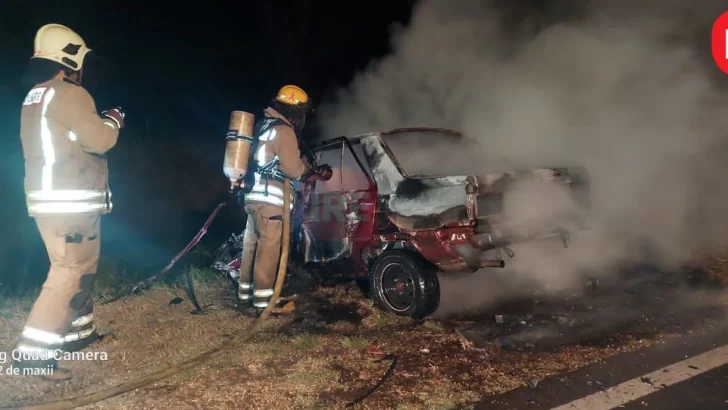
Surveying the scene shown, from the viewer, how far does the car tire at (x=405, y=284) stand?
4.24 metres

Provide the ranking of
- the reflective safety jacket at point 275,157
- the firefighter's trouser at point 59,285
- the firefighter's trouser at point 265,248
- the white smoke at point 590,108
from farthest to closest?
the white smoke at point 590,108, the firefighter's trouser at point 265,248, the reflective safety jacket at point 275,157, the firefighter's trouser at point 59,285

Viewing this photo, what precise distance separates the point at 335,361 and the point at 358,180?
1.73 metres

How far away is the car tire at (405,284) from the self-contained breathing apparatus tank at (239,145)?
1488 mm

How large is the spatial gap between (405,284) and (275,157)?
5.18 feet

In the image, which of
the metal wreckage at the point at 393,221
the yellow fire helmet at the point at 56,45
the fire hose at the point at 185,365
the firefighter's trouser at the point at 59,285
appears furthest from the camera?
the metal wreckage at the point at 393,221

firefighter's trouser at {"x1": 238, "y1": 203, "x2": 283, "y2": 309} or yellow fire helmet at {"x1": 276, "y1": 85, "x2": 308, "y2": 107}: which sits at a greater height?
yellow fire helmet at {"x1": 276, "y1": 85, "x2": 308, "y2": 107}

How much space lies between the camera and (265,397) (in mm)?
3088

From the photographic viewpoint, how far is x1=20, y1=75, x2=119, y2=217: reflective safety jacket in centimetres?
328

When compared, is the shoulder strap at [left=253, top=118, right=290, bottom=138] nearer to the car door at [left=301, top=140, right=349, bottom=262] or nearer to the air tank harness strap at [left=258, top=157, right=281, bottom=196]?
the air tank harness strap at [left=258, top=157, right=281, bottom=196]

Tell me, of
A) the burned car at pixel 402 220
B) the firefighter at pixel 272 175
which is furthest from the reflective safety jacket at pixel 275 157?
the burned car at pixel 402 220

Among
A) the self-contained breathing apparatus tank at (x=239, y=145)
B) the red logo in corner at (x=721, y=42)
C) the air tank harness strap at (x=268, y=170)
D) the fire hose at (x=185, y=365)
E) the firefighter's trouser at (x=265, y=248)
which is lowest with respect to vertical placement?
the fire hose at (x=185, y=365)

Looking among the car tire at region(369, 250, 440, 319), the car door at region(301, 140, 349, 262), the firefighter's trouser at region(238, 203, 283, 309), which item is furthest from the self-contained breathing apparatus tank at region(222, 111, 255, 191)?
the car tire at region(369, 250, 440, 319)

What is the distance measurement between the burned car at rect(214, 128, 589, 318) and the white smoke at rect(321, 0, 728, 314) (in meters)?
0.55

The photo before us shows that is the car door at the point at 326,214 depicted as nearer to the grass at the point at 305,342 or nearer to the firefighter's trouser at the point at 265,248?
the firefighter's trouser at the point at 265,248
